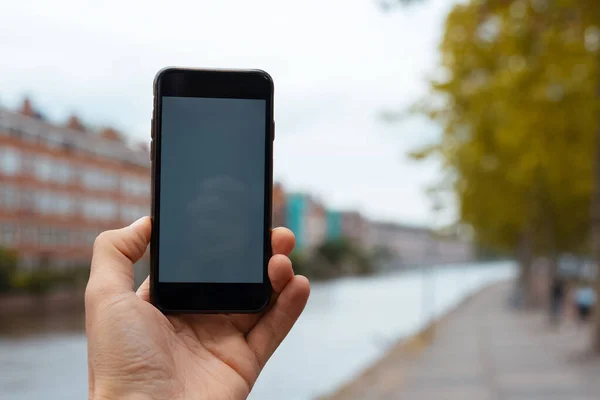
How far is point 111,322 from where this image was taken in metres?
1.71

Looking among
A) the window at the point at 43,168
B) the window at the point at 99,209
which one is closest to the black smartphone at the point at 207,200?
the window at the point at 99,209

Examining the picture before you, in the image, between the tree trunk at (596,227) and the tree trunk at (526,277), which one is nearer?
the tree trunk at (596,227)

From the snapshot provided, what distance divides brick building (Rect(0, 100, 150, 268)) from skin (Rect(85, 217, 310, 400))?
51946 millimetres

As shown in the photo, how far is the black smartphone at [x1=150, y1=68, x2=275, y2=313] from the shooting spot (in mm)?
1924

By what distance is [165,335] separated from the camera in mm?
1813

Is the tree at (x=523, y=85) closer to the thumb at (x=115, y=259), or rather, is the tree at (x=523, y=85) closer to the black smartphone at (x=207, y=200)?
the black smartphone at (x=207, y=200)

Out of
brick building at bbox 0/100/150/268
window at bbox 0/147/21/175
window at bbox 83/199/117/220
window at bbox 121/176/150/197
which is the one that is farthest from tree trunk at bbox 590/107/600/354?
window at bbox 0/147/21/175

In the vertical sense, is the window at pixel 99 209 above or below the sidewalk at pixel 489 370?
below

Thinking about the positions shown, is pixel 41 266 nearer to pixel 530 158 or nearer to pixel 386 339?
pixel 386 339

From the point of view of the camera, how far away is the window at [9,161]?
184 ft

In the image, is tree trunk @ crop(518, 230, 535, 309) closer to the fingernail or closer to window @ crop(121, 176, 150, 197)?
window @ crop(121, 176, 150, 197)

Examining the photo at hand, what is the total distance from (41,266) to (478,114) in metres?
42.6

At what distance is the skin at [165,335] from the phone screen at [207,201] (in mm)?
73

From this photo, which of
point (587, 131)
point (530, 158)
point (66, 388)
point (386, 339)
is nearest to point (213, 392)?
point (530, 158)
